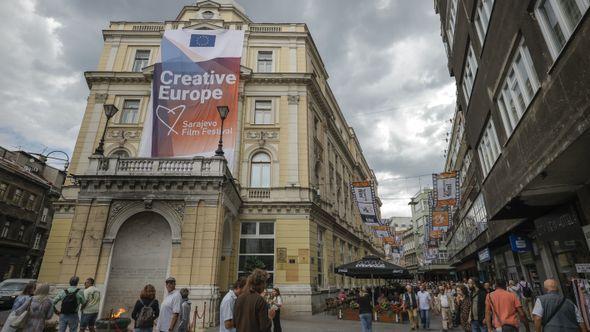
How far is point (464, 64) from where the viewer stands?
15.0 metres

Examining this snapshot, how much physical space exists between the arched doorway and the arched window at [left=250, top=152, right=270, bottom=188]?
25.2 feet

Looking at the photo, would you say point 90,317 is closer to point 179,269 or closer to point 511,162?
point 179,269

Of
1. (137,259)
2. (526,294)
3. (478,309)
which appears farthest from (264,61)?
(526,294)

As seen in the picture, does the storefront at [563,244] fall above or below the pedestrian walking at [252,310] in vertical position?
above

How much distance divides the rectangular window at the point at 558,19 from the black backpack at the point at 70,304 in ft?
42.0

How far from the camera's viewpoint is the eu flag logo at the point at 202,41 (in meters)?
21.8

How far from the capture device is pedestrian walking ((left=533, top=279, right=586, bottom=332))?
550 cm

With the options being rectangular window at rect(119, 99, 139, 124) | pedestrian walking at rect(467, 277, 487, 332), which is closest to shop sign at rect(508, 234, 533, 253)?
pedestrian walking at rect(467, 277, 487, 332)

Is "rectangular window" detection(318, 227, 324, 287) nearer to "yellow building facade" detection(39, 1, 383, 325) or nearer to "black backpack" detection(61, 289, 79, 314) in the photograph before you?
"yellow building facade" detection(39, 1, 383, 325)

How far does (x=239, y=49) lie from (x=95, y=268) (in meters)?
15.6

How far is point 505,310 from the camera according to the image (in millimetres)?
6879

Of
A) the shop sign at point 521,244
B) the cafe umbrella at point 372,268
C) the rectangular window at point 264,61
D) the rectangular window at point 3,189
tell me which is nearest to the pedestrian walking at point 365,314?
the cafe umbrella at point 372,268

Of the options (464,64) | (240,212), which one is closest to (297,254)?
(240,212)

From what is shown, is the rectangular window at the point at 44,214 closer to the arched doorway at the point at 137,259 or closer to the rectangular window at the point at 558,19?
the arched doorway at the point at 137,259
